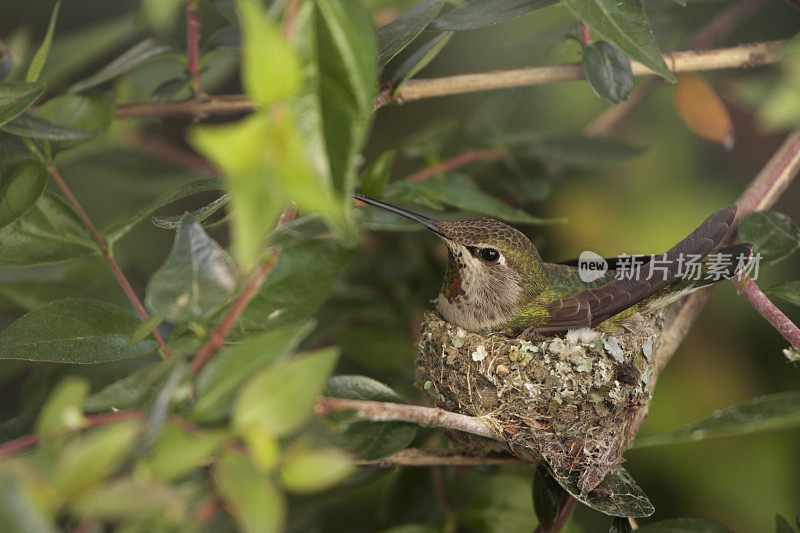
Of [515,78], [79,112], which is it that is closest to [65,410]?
[79,112]

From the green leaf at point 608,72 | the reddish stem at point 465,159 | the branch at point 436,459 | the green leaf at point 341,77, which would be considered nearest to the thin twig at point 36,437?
the green leaf at point 341,77

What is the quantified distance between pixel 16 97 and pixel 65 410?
30.4 inches

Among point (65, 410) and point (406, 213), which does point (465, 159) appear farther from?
point (65, 410)

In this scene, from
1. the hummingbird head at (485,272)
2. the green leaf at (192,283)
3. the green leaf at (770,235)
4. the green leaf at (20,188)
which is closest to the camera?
the green leaf at (192,283)

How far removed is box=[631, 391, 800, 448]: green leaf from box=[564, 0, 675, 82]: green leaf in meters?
0.60

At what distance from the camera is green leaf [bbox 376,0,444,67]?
3.76ft

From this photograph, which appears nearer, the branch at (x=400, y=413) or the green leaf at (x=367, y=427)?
the branch at (x=400, y=413)

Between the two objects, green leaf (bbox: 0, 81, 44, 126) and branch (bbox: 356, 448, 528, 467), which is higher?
green leaf (bbox: 0, 81, 44, 126)

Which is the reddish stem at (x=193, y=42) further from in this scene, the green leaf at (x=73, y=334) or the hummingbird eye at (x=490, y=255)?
the hummingbird eye at (x=490, y=255)

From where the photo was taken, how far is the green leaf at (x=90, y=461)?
0.58m

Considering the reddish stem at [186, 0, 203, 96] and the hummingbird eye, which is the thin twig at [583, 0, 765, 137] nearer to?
the hummingbird eye

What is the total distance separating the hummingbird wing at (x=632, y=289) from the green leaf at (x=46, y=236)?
3.83 ft

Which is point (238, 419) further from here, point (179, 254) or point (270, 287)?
point (270, 287)

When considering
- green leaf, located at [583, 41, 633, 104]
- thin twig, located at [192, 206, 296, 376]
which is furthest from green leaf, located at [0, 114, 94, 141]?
green leaf, located at [583, 41, 633, 104]
